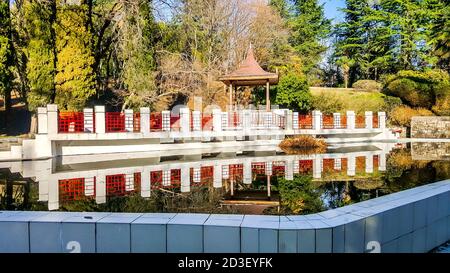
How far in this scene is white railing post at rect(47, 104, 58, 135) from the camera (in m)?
12.4

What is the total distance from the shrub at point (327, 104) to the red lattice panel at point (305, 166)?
15439 mm

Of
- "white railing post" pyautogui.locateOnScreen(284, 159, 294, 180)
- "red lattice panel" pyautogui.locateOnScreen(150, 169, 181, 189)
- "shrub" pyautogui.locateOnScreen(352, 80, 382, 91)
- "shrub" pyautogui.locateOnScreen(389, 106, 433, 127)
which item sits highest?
"shrub" pyautogui.locateOnScreen(352, 80, 382, 91)

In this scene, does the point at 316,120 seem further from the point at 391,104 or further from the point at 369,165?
the point at 391,104

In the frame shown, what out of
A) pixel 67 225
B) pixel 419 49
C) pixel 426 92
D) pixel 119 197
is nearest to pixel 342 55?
pixel 419 49

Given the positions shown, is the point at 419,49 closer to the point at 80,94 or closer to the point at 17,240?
the point at 80,94

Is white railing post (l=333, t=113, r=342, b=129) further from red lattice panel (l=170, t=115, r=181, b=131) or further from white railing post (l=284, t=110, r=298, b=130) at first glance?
red lattice panel (l=170, t=115, r=181, b=131)

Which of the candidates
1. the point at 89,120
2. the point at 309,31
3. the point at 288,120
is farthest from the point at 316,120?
the point at 309,31

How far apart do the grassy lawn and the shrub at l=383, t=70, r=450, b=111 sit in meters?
1.40

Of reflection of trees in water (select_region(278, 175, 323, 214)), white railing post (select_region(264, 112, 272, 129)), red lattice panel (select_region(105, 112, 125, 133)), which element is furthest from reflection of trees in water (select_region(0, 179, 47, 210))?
white railing post (select_region(264, 112, 272, 129))

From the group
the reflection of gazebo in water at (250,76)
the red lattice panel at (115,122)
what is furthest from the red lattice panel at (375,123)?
the red lattice panel at (115,122)

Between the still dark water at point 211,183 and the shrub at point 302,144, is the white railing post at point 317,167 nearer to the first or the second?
the still dark water at point 211,183

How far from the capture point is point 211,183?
754 centimetres

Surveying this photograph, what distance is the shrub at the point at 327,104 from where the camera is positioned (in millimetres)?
25875

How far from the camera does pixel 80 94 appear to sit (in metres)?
17.1
